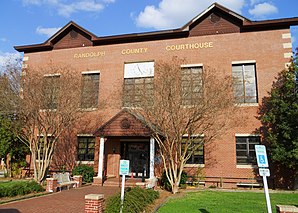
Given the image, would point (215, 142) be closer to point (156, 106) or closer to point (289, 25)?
point (156, 106)

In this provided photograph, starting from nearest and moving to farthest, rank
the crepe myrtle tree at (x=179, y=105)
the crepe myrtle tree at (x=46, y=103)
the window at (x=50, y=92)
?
the crepe myrtle tree at (x=179, y=105), the crepe myrtle tree at (x=46, y=103), the window at (x=50, y=92)

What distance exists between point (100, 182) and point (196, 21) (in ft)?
44.2

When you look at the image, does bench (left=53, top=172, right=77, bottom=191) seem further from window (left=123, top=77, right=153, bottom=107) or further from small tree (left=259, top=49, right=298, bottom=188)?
small tree (left=259, top=49, right=298, bottom=188)

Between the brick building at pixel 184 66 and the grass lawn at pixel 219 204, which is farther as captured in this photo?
the brick building at pixel 184 66

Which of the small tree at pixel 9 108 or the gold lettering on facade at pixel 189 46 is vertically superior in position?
the gold lettering on facade at pixel 189 46

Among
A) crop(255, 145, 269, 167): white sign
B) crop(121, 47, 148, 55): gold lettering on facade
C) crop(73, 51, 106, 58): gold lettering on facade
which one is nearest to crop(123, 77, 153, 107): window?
crop(121, 47, 148, 55): gold lettering on facade

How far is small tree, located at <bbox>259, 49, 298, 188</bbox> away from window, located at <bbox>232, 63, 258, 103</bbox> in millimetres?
1433

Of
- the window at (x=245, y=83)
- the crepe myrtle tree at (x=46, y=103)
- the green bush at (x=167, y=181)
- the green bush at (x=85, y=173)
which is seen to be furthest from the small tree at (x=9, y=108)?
the window at (x=245, y=83)

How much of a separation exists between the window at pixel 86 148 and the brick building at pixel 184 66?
8 centimetres

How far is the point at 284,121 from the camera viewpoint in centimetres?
1570

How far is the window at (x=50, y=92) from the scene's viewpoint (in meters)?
16.4

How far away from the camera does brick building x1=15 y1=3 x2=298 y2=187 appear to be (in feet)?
58.0

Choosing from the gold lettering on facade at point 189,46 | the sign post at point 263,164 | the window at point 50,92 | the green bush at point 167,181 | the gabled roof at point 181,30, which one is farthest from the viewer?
the gold lettering on facade at point 189,46

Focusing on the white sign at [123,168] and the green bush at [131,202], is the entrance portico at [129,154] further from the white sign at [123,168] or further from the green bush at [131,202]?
the white sign at [123,168]
